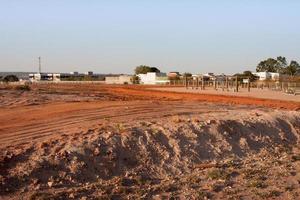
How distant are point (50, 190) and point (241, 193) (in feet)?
13.2

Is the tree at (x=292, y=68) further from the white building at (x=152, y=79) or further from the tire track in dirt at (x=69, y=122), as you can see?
the tire track in dirt at (x=69, y=122)

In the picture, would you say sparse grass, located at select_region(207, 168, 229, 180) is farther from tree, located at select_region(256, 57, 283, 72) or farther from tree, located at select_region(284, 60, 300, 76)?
tree, located at select_region(256, 57, 283, 72)

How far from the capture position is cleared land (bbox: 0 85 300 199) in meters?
10.9

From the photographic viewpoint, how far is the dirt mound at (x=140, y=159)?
10.8 m

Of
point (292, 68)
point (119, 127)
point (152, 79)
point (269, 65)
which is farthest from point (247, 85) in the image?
point (269, 65)

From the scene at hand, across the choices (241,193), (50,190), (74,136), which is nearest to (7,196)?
(50,190)

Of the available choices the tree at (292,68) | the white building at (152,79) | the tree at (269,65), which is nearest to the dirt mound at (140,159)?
the white building at (152,79)

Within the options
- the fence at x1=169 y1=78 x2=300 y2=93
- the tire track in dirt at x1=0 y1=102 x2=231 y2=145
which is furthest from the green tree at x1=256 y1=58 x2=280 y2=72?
the tire track in dirt at x1=0 y1=102 x2=231 y2=145

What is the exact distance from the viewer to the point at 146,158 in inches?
508

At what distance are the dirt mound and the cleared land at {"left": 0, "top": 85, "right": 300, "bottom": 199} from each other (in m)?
0.02

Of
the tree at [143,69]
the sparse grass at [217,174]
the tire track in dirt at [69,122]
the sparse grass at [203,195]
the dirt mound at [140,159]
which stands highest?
the tree at [143,69]

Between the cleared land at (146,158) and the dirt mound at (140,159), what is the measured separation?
0.02 metres

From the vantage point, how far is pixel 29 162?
11.3 meters

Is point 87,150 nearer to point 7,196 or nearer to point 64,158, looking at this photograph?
point 64,158
